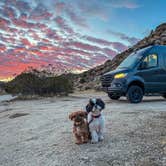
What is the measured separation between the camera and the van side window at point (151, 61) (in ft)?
56.5

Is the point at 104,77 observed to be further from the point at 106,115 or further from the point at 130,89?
the point at 106,115

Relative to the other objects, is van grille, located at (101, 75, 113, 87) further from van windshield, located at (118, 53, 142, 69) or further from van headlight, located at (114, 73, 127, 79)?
van windshield, located at (118, 53, 142, 69)

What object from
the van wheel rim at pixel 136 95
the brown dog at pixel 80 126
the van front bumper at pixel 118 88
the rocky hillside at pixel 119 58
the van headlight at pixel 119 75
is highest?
the rocky hillside at pixel 119 58

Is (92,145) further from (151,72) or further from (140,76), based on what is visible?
(151,72)

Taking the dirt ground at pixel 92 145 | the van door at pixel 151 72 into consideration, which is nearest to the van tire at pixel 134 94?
the van door at pixel 151 72

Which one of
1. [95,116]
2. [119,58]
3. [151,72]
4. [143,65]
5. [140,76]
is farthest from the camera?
[119,58]

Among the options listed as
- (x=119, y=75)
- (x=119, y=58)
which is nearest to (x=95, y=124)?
(x=119, y=75)

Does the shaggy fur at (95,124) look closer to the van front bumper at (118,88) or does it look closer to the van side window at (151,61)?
the van front bumper at (118,88)

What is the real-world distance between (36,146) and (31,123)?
3.60 m

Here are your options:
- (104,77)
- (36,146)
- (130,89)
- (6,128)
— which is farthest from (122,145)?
(104,77)

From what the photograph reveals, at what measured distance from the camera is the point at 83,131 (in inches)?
317

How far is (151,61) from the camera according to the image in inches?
686

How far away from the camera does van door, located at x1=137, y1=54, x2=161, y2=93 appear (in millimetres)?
17078

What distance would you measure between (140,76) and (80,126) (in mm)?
9440
